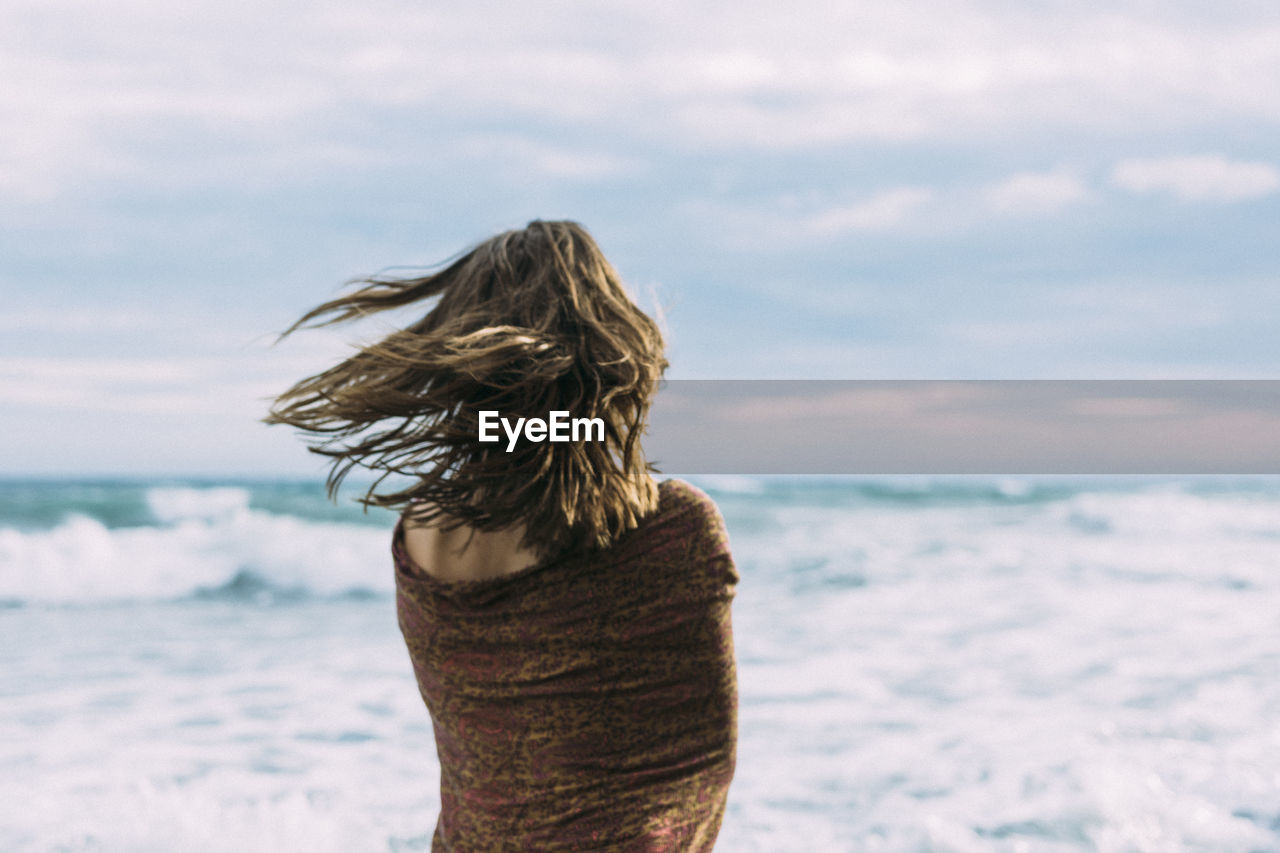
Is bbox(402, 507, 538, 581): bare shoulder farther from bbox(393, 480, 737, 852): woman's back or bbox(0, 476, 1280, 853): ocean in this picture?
bbox(0, 476, 1280, 853): ocean

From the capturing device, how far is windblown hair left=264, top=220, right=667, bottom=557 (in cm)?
106

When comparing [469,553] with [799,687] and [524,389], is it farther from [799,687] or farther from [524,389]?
[799,687]

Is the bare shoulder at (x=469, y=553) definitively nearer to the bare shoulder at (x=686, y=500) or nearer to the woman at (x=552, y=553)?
the woman at (x=552, y=553)

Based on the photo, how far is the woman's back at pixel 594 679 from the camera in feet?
3.61

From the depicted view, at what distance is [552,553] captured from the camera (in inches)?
42.9

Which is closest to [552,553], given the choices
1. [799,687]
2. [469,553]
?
[469,553]

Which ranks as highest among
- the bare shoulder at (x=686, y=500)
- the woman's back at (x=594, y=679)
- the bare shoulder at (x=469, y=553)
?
the bare shoulder at (x=686, y=500)

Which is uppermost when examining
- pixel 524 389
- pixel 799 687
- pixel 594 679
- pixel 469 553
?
pixel 524 389

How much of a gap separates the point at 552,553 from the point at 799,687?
15.3 ft

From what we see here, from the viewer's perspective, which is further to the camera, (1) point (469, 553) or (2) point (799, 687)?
(2) point (799, 687)

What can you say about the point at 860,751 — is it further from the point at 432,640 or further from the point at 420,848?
the point at 432,640

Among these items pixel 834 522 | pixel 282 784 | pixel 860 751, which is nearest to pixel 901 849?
pixel 860 751

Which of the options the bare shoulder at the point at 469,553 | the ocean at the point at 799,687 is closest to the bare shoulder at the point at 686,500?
the bare shoulder at the point at 469,553

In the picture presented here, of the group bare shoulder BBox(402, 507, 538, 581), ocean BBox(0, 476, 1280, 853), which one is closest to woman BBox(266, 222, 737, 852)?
bare shoulder BBox(402, 507, 538, 581)
